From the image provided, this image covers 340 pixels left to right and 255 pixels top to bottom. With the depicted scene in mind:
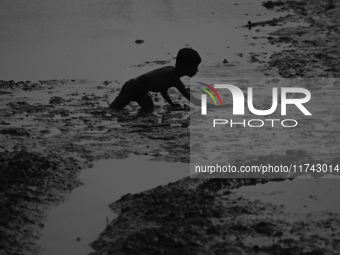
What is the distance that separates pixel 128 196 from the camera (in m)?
6.31

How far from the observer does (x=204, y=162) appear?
7.34m

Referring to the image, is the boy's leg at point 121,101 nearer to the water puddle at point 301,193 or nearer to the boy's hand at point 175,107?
the boy's hand at point 175,107

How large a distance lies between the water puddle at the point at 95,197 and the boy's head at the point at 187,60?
201cm

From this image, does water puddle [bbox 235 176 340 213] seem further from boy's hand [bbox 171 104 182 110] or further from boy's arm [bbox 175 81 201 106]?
boy's hand [bbox 171 104 182 110]

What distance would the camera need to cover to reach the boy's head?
918cm

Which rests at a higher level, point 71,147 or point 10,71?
point 10,71

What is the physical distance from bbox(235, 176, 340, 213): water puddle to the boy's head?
292 centimetres

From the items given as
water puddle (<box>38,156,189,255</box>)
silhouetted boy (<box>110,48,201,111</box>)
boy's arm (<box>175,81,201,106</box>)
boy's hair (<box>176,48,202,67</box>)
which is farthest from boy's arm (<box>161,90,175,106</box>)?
water puddle (<box>38,156,189,255</box>)

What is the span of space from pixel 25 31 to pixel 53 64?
3.46 m

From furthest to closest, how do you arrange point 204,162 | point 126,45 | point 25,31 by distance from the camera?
point 25,31 → point 126,45 → point 204,162

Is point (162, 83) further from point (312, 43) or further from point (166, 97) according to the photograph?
point (312, 43)

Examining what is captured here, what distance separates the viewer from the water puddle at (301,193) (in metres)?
6.01

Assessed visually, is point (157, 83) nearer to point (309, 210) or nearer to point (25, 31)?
point (309, 210)

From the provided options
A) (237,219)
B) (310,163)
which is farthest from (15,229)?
(310,163)
